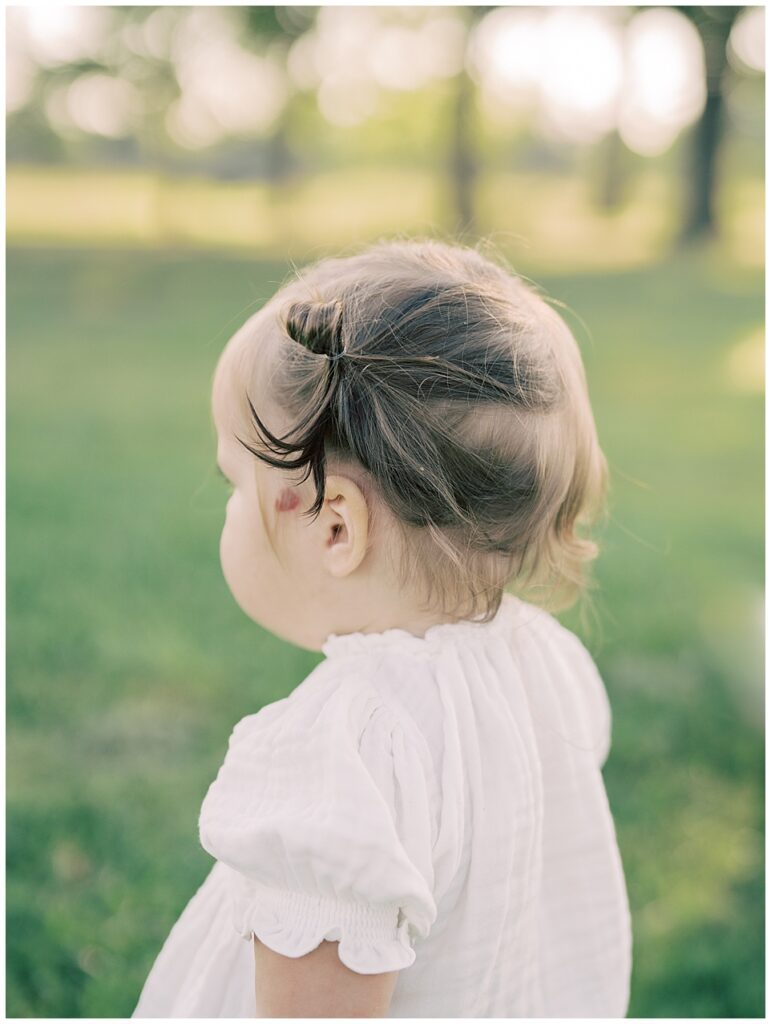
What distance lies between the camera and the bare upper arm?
1.15m

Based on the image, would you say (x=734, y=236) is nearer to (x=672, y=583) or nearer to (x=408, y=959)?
(x=672, y=583)

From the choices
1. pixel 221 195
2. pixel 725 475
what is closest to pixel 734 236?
pixel 221 195

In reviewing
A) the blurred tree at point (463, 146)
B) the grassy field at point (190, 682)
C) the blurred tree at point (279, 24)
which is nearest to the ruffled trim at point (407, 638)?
the grassy field at point (190, 682)

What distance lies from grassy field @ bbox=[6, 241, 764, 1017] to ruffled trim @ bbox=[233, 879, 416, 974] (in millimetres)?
804

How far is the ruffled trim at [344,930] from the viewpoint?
113 cm

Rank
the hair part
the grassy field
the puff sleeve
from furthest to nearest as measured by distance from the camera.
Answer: the grassy field < the hair part < the puff sleeve

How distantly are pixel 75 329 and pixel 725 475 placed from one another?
682 cm

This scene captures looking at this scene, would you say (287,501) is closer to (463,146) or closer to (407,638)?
(407,638)

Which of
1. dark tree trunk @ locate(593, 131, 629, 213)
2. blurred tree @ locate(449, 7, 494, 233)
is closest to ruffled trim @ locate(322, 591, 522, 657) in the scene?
blurred tree @ locate(449, 7, 494, 233)

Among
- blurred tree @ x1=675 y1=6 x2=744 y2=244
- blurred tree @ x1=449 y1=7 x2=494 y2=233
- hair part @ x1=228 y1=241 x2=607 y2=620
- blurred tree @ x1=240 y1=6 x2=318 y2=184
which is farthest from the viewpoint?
blurred tree @ x1=449 y1=7 x2=494 y2=233

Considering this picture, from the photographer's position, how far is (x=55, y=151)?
2078 cm

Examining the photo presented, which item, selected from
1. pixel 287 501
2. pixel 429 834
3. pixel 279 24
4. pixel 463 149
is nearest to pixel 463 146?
pixel 463 149

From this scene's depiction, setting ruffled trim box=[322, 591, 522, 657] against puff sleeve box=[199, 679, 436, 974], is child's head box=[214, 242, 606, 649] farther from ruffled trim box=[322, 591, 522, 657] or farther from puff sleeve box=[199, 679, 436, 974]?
puff sleeve box=[199, 679, 436, 974]

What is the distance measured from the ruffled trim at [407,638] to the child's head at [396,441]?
15 millimetres
